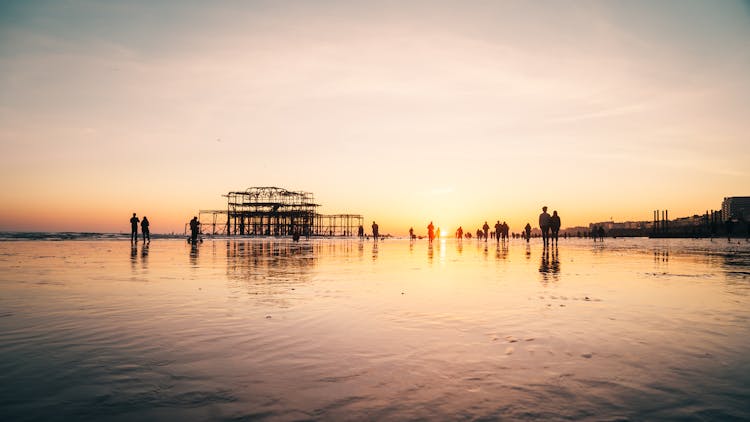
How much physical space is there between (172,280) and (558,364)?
8112 mm

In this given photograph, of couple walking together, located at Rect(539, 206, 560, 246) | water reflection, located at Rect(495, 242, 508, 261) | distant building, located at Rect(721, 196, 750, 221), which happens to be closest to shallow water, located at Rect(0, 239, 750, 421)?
water reflection, located at Rect(495, 242, 508, 261)

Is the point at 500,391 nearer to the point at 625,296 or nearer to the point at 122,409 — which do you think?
the point at 122,409

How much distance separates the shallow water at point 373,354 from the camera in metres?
2.76

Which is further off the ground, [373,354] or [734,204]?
[734,204]

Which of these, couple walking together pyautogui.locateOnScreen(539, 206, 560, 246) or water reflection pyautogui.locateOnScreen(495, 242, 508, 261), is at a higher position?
couple walking together pyautogui.locateOnScreen(539, 206, 560, 246)

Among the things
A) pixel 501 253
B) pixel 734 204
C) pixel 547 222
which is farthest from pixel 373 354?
pixel 734 204

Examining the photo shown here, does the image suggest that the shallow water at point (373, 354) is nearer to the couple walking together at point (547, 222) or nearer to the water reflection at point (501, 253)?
the water reflection at point (501, 253)

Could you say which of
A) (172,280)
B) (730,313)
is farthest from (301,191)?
(730,313)

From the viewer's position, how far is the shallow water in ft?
9.04

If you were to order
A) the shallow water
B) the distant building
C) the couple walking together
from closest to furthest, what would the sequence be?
the shallow water, the couple walking together, the distant building

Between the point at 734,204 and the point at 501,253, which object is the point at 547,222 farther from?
the point at 734,204

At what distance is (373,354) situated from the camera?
389cm

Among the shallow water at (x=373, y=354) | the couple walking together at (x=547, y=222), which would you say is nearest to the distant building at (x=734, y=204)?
the couple walking together at (x=547, y=222)

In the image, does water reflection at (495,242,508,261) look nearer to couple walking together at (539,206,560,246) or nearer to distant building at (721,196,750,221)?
couple walking together at (539,206,560,246)
